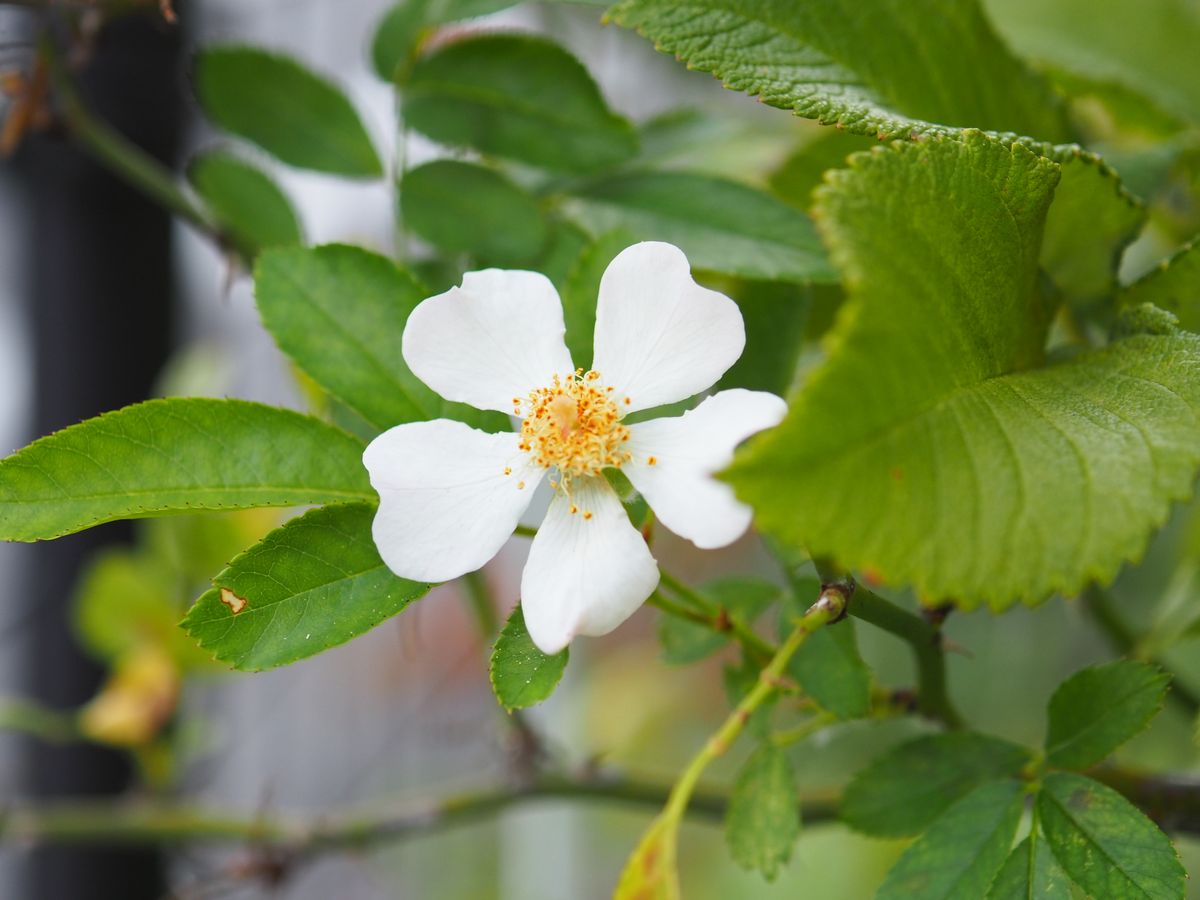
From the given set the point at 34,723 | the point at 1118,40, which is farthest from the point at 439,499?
the point at 34,723

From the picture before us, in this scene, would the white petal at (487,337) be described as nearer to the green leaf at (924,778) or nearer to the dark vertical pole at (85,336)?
the green leaf at (924,778)

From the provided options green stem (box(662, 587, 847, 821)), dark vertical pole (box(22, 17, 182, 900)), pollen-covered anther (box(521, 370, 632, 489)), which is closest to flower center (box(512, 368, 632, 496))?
pollen-covered anther (box(521, 370, 632, 489))

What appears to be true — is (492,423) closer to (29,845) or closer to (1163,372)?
(1163,372)

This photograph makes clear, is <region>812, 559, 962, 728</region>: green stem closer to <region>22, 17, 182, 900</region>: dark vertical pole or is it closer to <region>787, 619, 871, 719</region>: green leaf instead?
<region>787, 619, 871, 719</region>: green leaf

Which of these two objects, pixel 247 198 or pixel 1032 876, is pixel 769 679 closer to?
Result: pixel 1032 876

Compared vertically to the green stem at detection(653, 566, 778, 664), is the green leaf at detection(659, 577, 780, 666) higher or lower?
lower
